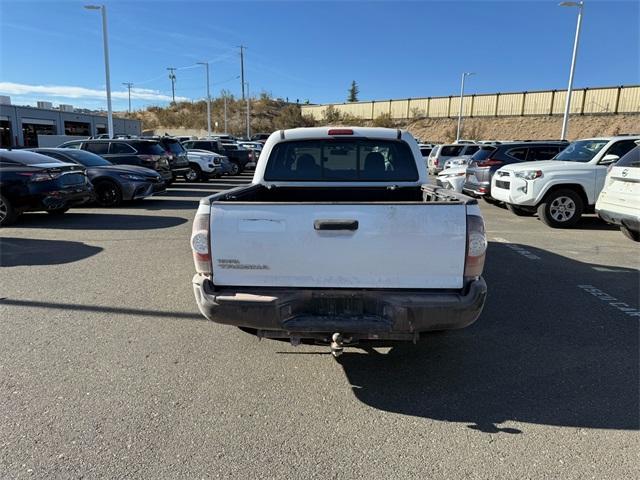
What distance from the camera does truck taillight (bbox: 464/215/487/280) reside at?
310 centimetres

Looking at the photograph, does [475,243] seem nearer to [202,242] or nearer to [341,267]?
[341,267]

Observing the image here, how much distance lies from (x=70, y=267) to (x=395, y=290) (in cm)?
528

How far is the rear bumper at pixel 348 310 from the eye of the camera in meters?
3.11

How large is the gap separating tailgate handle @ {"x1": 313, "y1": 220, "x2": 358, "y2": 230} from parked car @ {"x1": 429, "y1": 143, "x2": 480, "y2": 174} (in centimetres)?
2176

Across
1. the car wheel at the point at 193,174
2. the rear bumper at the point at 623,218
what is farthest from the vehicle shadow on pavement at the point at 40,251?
the car wheel at the point at 193,174

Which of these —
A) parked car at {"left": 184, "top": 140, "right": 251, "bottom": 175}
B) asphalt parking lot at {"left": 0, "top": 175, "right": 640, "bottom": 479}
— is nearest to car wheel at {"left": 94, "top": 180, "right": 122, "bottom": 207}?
asphalt parking lot at {"left": 0, "top": 175, "right": 640, "bottom": 479}

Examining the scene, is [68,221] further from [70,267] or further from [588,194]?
[588,194]

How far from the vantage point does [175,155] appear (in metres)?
17.8

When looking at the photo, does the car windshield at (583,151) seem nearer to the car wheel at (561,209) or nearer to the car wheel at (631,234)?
the car wheel at (561,209)

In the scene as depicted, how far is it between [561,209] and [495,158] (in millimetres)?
3110

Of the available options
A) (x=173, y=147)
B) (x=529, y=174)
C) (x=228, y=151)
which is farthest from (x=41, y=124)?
(x=529, y=174)

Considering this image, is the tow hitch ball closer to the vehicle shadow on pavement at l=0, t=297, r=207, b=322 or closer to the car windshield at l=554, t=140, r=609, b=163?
the vehicle shadow on pavement at l=0, t=297, r=207, b=322

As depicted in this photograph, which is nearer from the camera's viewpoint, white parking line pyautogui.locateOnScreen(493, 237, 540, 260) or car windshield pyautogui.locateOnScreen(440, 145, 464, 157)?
white parking line pyautogui.locateOnScreen(493, 237, 540, 260)

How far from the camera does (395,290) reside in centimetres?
321
